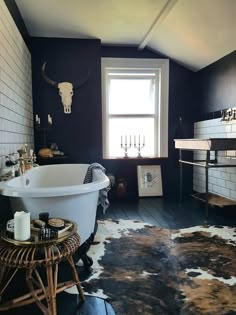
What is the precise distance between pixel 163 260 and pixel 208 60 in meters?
3.03

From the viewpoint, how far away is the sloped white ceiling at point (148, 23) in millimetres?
3002

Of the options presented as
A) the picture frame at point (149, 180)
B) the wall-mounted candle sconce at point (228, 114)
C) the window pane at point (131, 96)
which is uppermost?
the window pane at point (131, 96)

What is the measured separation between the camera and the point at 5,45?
246 centimetres

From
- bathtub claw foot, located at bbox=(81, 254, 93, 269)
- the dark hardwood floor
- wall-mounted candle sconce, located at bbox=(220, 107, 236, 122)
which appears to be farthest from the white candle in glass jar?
wall-mounted candle sconce, located at bbox=(220, 107, 236, 122)

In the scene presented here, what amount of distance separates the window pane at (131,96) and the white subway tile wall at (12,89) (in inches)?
56.0

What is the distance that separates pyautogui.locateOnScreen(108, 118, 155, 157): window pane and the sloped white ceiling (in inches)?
47.1

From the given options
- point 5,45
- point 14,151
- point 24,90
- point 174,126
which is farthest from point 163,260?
point 174,126

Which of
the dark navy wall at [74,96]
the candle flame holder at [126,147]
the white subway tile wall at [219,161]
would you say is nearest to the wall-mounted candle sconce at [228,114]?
the white subway tile wall at [219,161]

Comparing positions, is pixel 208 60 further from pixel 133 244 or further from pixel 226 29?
pixel 133 244

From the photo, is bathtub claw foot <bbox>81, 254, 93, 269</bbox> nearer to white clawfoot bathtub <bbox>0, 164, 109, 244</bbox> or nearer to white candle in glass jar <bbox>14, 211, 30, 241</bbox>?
white clawfoot bathtub <bbox>0, 164, 109, 244</bbox>

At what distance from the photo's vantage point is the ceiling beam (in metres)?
2.97

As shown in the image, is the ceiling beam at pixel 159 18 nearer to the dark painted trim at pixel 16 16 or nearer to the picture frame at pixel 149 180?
the dark painted trim at pixel 16 16

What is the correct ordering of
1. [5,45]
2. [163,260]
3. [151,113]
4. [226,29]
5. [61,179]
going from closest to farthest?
[163,260]
[5,45]
[226,29]
[61,179]
[151,113]

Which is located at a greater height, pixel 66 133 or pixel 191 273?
pixel 66 133
